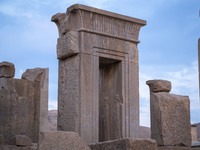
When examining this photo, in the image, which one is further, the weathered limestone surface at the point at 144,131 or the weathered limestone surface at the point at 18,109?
the weathered limestone surface at the point at 144,131

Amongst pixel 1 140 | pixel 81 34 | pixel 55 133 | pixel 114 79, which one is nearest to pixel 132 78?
pixel 114 79

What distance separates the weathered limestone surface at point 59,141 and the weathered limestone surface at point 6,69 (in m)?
4.90

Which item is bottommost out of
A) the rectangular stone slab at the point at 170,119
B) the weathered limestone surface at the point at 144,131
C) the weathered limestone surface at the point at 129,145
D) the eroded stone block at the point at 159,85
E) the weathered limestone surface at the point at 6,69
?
the weathered limestone surface at the point at 144,131

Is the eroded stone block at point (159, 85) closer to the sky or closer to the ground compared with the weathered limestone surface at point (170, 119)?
closer to the sky

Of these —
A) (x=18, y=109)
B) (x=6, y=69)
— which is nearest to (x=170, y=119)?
(x=18, y=109)

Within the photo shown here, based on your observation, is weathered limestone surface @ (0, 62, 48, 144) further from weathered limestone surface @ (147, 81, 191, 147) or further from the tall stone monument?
weathered limestone surface @ (147, 81, 191, 147)

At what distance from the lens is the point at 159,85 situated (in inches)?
261

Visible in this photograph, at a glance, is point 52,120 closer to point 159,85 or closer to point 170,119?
point 159,85

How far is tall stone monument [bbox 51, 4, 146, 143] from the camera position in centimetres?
794

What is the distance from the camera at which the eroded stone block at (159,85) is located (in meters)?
6.64

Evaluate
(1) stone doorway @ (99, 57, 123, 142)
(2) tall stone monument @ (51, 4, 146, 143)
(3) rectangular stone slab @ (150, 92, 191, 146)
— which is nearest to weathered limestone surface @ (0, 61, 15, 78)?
(2) tall stone monument @ (51, 4, 146, 143)

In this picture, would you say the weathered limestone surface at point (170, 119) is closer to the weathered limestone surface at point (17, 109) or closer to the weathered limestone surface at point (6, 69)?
the weathered limestone surface at point (17, 109)

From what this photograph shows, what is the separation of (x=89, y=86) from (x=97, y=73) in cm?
38

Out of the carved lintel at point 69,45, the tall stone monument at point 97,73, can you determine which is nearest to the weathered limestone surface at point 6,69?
the tall stone monument at point 97,73
